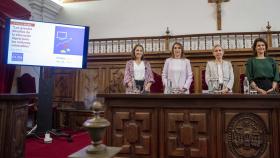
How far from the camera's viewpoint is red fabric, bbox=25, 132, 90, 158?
277 cm

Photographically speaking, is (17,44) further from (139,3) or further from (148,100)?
(139,3)

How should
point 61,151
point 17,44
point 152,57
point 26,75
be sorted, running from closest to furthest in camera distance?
1. point 61,151
2. point 17,44
3. point 26,75
4. point 152,57

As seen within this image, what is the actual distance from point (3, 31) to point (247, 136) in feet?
12.7

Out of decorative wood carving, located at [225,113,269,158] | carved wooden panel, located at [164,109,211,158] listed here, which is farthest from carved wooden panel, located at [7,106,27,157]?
decorative wood carving, located at [225,113,269,158]

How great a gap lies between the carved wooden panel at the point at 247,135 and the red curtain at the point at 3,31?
11.6 feet

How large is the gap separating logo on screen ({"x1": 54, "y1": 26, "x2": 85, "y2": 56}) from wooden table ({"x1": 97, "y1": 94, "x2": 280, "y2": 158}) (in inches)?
68.5

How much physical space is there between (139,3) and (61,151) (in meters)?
3.57

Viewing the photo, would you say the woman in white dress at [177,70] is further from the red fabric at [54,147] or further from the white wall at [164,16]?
the white wall at [164,16]

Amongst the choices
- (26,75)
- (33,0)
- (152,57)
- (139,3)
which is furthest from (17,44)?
(139,3)

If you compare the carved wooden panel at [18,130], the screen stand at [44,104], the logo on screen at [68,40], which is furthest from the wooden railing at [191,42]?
the carved wooden panel at [18,130]

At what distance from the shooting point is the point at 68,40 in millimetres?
3795

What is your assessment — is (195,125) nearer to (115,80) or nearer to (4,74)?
(115,80)

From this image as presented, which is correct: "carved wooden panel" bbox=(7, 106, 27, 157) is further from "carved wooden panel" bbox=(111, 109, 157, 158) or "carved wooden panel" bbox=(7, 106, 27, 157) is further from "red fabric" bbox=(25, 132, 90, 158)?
"carved wooden panel" bbox=(111, 109, 157, 158)

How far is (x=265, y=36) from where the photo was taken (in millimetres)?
4699
